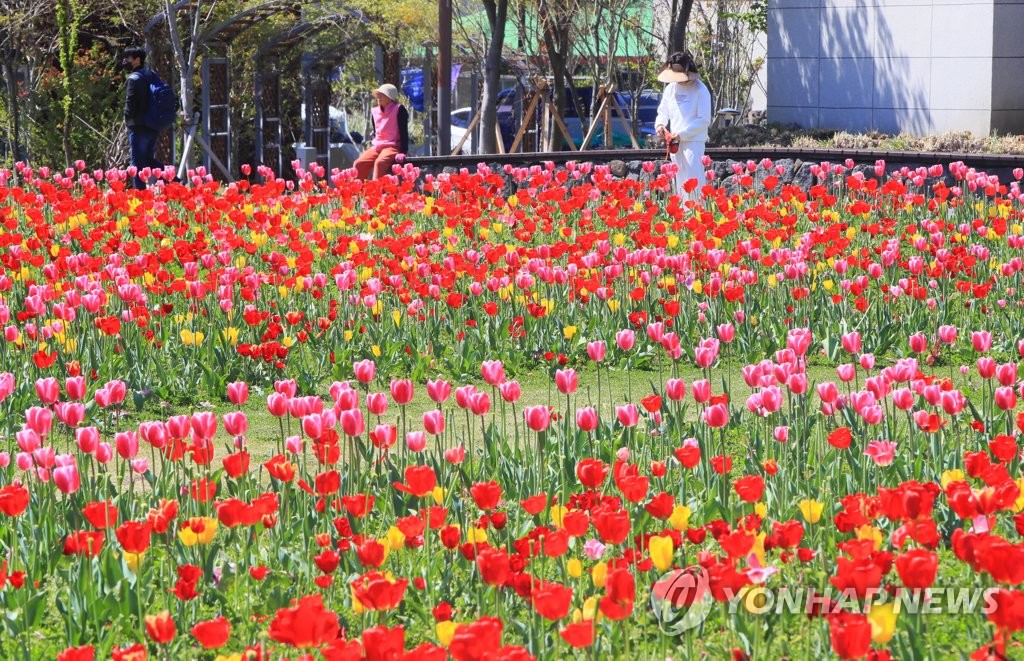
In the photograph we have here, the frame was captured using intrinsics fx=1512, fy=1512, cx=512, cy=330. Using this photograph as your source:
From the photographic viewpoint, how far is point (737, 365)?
25.1ft

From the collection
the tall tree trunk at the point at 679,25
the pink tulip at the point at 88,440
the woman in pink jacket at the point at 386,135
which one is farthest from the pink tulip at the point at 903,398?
the tall tree trunk at the point at 679,25

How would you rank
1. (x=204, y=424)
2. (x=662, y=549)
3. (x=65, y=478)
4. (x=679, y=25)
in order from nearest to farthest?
1. (x=662, y=549)
2. (x=65, y=478)
3. (x=204, y=424)
4. (x=679, y=25)

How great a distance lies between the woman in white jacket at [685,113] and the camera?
12812 mm

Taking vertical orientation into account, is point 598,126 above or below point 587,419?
above

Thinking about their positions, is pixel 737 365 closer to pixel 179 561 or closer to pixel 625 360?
pixel 625 360

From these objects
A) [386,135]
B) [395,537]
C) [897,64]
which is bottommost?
[395,537]

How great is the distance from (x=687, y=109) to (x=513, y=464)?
27.9 feet

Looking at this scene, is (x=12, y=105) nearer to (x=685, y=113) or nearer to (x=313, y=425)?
(x=685, y=113)

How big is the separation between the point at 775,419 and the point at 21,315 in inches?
141

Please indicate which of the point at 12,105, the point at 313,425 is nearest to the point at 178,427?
the point at 313,425

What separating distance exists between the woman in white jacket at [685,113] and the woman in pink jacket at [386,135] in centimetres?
344

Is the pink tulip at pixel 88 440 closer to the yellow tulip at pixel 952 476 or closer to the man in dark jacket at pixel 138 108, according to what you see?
the yellow tulip at pixel 952 476

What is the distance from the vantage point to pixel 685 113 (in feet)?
42.5

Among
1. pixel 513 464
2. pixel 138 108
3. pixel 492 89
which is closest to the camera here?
pixel 513 464
